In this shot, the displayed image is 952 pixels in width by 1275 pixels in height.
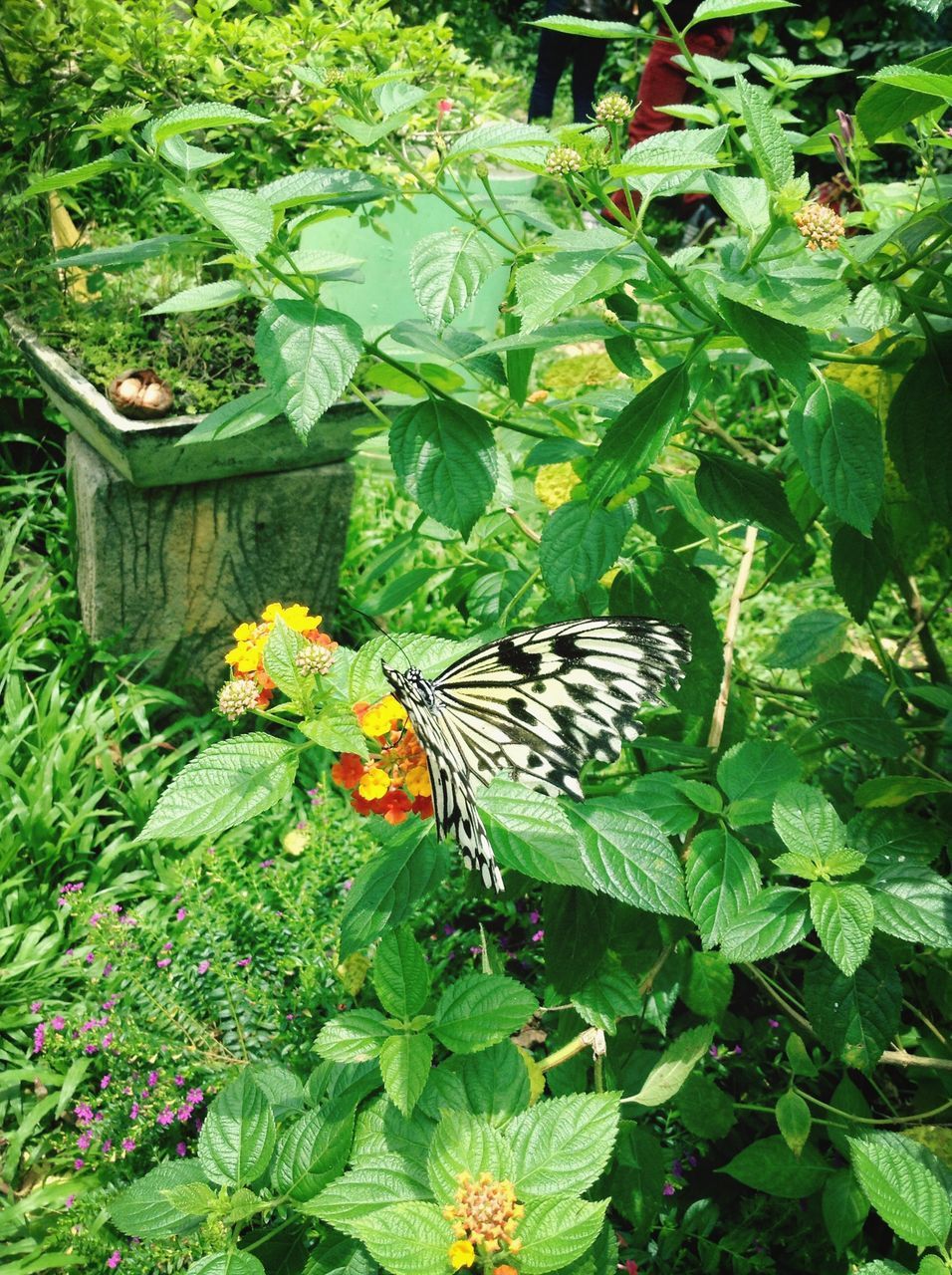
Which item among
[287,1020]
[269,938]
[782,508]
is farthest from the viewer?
[269,938]

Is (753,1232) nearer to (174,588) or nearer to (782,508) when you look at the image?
(782,508)

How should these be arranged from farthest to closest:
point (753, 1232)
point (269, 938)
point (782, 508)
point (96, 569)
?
1. point (96, 569)
2. point (269, 938)
3. point (753, 1232)
4. point (782, 508)

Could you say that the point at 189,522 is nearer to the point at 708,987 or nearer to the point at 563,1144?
the point at 708,987

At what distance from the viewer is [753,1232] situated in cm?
167

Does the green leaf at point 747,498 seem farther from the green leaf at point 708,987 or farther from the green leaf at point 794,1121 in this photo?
the green leaf at point 794,1121

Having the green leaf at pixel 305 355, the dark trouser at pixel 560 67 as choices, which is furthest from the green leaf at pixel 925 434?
the dark trouser at pixel 560 67

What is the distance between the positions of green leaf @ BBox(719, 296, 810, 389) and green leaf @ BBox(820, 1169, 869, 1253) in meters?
1.10

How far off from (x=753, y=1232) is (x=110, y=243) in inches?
112

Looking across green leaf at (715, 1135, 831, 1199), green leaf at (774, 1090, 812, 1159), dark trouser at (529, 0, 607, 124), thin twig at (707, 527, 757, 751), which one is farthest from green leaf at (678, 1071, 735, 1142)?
dark trouser at (529, 0, 607, 124)

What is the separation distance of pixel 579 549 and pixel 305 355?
37 centimetres

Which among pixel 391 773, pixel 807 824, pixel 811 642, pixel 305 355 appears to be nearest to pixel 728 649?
pixel 811 642

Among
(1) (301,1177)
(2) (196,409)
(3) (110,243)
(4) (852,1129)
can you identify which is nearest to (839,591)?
(4) (852,1129)

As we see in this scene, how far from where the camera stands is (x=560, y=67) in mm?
5641

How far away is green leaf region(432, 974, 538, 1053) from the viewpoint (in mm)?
1090
